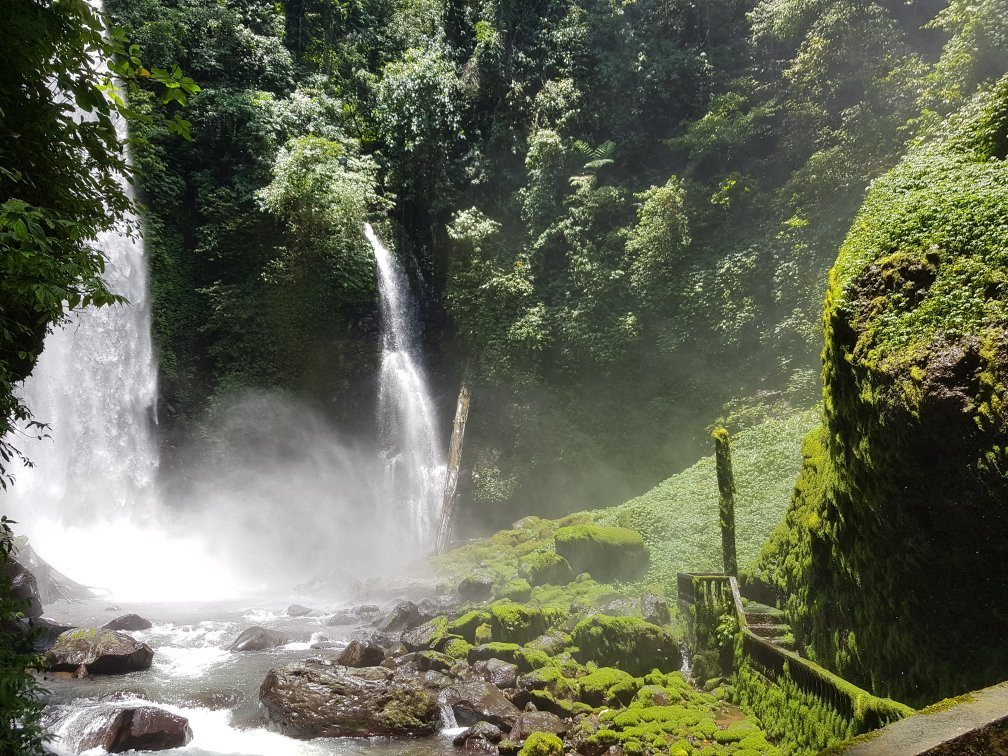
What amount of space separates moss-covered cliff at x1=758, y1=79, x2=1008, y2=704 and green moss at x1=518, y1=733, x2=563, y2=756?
327 centimetres

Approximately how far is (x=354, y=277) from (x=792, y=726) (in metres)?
18.7

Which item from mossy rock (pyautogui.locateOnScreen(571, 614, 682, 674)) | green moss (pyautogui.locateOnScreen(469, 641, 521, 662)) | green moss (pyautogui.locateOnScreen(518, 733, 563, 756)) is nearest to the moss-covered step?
green moss (pyautogui.locateOnScreen(518, 733, 563, 756))

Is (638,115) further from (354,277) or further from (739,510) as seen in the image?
(739,510)

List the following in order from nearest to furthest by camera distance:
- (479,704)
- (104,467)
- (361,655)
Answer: (479,704) → (361,655) → (104,467)

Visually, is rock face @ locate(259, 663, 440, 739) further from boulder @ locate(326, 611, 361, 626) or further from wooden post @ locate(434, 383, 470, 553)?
wooden post @ locate(434, 383, 470, 553)

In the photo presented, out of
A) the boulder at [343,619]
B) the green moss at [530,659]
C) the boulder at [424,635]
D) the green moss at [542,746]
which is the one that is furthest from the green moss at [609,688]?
the boulder at [343,619]

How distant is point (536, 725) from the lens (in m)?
7.71

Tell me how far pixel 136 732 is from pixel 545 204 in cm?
1897

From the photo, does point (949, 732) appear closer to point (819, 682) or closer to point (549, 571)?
point (819, 682)

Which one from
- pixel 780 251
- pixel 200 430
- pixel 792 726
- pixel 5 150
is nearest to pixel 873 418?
pixel 792 726

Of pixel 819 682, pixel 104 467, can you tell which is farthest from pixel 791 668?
pixel 104 467

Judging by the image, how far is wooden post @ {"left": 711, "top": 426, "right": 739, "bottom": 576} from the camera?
32.1 feet

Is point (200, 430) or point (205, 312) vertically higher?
point (205, 312)

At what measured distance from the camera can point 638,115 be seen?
23234 mm
